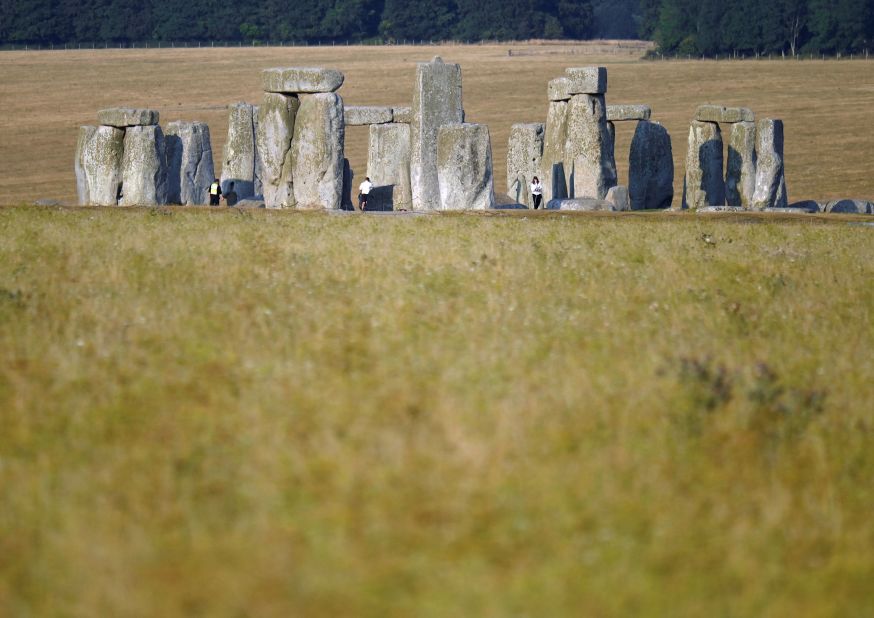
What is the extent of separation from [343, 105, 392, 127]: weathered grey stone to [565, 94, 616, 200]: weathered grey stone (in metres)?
3.54

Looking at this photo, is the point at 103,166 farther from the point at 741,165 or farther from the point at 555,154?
the point at 741,165

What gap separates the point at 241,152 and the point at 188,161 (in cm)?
205

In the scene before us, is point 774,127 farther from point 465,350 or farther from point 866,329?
point 465,350

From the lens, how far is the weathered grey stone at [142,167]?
78.7 feet

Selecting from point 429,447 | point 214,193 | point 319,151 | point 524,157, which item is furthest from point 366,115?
point 429,447

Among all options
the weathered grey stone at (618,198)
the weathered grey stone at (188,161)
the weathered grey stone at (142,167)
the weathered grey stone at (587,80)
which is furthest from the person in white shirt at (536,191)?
the weathered grey stone at (142,167)

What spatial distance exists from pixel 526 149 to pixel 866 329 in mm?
17464

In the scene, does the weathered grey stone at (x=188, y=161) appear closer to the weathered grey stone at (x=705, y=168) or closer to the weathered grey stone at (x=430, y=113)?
the weathered grey stone at (x=430, y=113)

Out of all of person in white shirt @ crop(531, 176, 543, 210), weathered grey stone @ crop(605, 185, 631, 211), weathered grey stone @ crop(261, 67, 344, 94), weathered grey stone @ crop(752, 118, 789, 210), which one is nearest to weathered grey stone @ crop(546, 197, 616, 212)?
weathered grey stone @ crop(605, 185, 631, 211)

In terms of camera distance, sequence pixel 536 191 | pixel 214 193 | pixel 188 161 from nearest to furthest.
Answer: pixel 214 193
pixel 536 191
pixel 188 161

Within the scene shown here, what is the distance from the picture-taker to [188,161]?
26.4 meters

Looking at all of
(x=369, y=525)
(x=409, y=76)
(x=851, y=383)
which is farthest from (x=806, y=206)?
(x=409, y=76)

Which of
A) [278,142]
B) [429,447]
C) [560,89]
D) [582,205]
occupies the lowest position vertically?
[429,447]

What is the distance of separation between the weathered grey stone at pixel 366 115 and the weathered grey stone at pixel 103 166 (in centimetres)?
489
